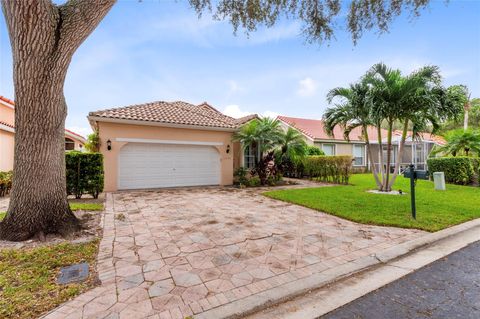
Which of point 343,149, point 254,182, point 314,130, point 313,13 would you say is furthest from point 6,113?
point 343,149

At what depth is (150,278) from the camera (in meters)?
3.21

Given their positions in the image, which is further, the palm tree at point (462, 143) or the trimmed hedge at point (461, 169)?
the palm tree at point (462, 143)

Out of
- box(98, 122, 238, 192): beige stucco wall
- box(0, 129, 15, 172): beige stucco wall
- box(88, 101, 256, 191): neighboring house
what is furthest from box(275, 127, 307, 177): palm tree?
box(0, 129, 15, 172): beige stucco wall

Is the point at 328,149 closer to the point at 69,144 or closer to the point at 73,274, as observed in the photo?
the point at 73,274

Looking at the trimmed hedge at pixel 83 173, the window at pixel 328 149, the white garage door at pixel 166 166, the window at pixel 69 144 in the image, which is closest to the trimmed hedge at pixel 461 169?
the window at pixel 328 149

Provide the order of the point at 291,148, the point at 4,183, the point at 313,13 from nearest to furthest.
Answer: the point at 313,13, the point at 4,183, the point at 291,148

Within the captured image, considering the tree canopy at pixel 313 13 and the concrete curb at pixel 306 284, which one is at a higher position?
the tree canopy at pixel 313 13

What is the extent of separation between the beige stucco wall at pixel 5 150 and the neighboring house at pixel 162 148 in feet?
19.0

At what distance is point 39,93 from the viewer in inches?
178

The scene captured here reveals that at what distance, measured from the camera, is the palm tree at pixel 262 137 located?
12388 mm

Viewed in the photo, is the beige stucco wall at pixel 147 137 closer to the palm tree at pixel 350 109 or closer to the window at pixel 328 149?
the palm tree at pixel 350 109

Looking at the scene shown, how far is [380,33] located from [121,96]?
17739 millimetres

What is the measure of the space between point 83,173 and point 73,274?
6806 millimetres

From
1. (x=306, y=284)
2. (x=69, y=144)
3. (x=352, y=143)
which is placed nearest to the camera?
(x=306, y=284)
